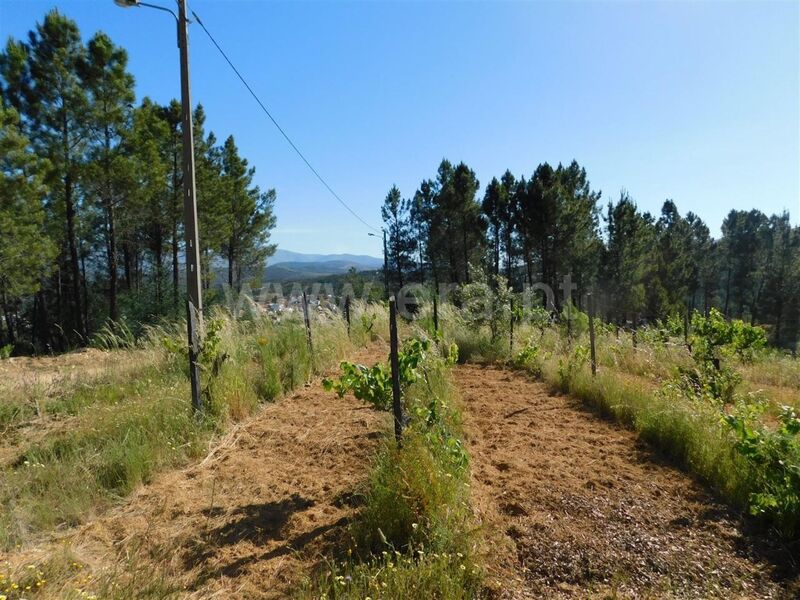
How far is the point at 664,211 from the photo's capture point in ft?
113

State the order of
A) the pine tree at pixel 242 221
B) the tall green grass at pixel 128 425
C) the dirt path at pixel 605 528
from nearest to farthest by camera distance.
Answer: the dirt path at pixel 605 528
the tall green grass at pixel 128 425
the pine tree at pixel 242 221

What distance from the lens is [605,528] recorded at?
239cm

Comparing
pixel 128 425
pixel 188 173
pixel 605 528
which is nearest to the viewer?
pixel 605 528

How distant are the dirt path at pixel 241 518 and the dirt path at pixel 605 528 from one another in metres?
0.93

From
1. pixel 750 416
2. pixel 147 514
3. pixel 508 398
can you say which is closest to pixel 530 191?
pixel 508 398

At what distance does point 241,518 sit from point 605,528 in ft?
6.98

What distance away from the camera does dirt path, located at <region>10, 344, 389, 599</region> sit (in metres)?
2.05

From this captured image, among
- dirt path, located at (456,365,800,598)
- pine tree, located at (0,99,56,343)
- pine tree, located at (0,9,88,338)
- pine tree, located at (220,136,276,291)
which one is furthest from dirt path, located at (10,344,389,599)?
pine tree, located at (220,136,276,291)

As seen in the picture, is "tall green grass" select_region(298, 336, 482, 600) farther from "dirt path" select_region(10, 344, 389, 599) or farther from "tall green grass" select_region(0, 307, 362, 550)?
"tall green grass" select_region(0, 307, 362, 550)

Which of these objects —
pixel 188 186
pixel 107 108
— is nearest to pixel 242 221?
pixel 107 108

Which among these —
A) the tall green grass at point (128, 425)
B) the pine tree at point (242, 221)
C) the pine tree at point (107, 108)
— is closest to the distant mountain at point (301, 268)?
Answer: the pine tree at point (242, 221)

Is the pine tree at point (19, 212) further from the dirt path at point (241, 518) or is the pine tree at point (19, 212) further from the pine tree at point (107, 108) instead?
the dirt path at point (241, 518)

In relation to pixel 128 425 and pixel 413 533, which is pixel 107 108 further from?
pixel 413 533

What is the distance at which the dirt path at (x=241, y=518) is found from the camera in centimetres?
205
